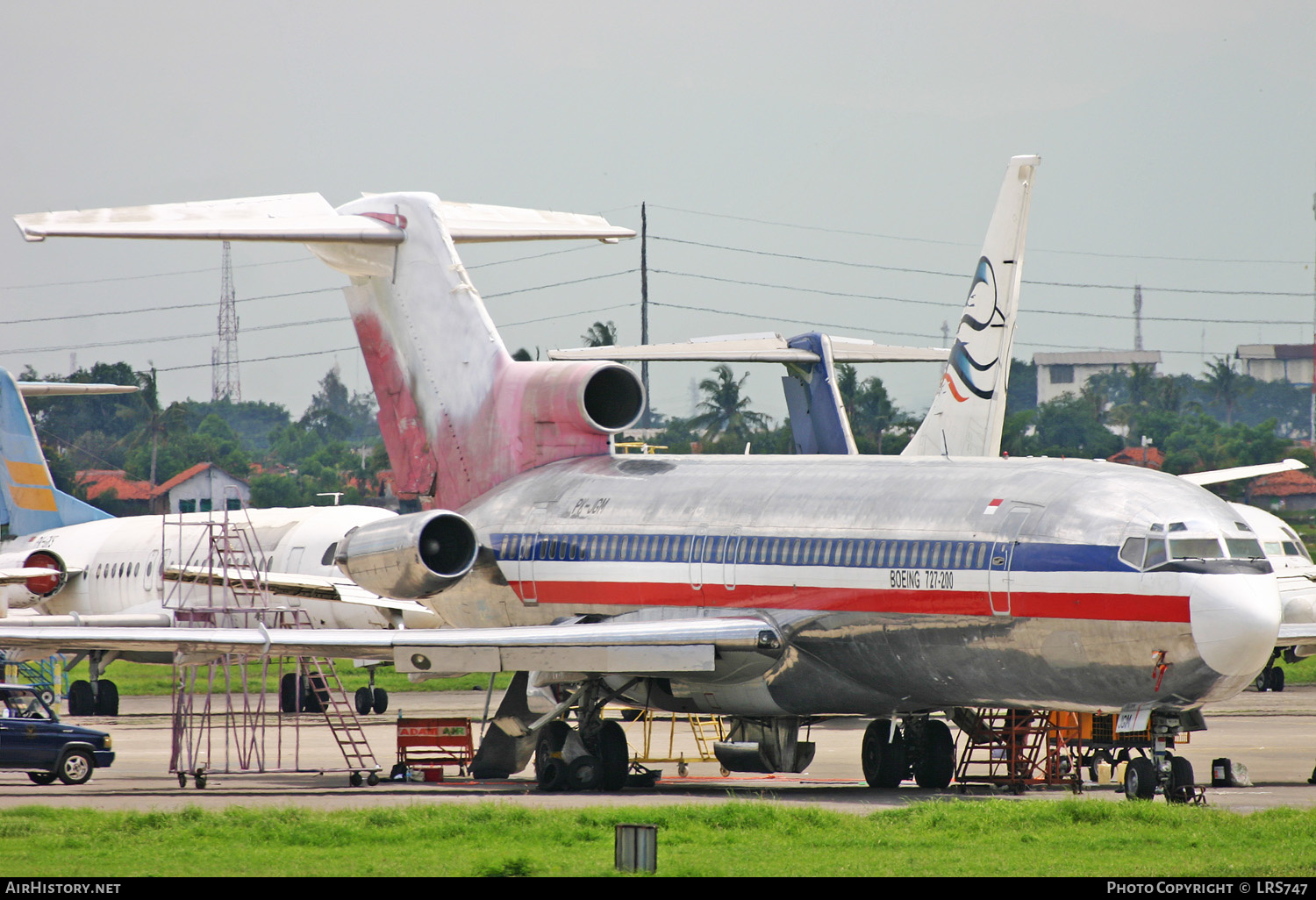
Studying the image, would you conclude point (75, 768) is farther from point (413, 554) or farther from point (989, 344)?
point (989, 344)

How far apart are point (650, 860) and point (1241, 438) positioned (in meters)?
98.4

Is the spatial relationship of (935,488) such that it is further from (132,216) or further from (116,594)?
(116,594)

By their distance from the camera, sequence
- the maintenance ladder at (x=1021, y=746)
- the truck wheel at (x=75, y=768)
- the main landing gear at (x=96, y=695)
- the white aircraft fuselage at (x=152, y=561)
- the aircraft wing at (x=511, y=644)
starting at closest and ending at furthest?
the aircraft wing at (x=511, y=644)
the maintenance ladder at (x=1021, y=746)
the truck wheel at (x=75, y=768)
the white aircraft fuselage at (x=152, y=561)
the main landing gear at (x=96, y=695)

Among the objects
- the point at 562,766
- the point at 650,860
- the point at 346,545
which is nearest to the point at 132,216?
the point at 346,545

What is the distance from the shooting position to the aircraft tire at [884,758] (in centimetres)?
2389

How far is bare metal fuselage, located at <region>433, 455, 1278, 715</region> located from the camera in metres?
19.1

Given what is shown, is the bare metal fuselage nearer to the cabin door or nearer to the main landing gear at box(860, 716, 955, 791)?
the cabin door

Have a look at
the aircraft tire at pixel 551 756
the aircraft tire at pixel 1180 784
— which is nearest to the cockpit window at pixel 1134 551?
the aircraft tire at pixel 1180 784

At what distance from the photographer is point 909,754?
79.3 ft

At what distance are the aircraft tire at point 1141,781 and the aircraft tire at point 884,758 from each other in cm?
479

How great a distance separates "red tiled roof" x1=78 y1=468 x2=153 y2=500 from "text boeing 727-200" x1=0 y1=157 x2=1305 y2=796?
3142 inches

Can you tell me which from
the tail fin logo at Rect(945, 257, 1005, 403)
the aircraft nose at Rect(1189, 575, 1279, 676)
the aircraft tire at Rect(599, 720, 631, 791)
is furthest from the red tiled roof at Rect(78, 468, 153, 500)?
the aircraft nose at Rect(1189, 575, 1279, 676)

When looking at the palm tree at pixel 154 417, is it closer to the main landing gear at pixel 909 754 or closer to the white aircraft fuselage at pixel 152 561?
the white aircraft fuselage at pixel 152 561

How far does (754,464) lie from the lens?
2538cm
